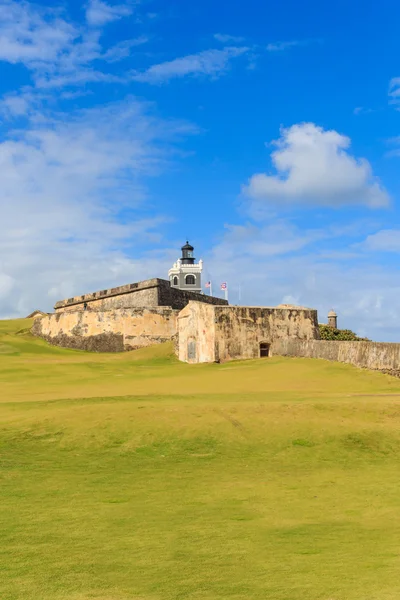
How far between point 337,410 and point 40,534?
328 inches

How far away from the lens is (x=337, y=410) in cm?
1374

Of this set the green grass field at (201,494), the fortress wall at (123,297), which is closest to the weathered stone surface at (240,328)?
the green grass field at (201,494)

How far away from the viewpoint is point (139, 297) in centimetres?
3891

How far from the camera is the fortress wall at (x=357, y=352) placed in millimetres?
19250

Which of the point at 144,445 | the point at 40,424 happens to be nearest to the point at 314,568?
the point at 144,445

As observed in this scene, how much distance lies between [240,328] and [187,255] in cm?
6610

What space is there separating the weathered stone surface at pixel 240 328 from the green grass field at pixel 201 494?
8.36 meters

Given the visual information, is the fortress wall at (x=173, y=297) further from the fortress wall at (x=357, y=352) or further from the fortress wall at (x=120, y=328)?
the fortress wall at (x=357, y=352)

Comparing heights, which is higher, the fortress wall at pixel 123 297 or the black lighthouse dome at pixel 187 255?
the black lighthouse dome at pixel 187 255

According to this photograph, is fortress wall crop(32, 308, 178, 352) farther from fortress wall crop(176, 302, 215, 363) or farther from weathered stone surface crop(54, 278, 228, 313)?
fortress wall crop(176, 302, 215, 363)

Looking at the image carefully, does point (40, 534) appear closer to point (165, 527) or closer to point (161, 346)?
point (165, 527)

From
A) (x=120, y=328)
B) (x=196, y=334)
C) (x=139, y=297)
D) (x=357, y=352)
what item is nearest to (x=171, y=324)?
(x=120, y=328)

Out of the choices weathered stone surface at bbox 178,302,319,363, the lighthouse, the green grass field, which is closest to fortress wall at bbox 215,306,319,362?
weathered stone surface at bbox 178,302,319,363

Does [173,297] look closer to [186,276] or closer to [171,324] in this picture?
[171,324]
